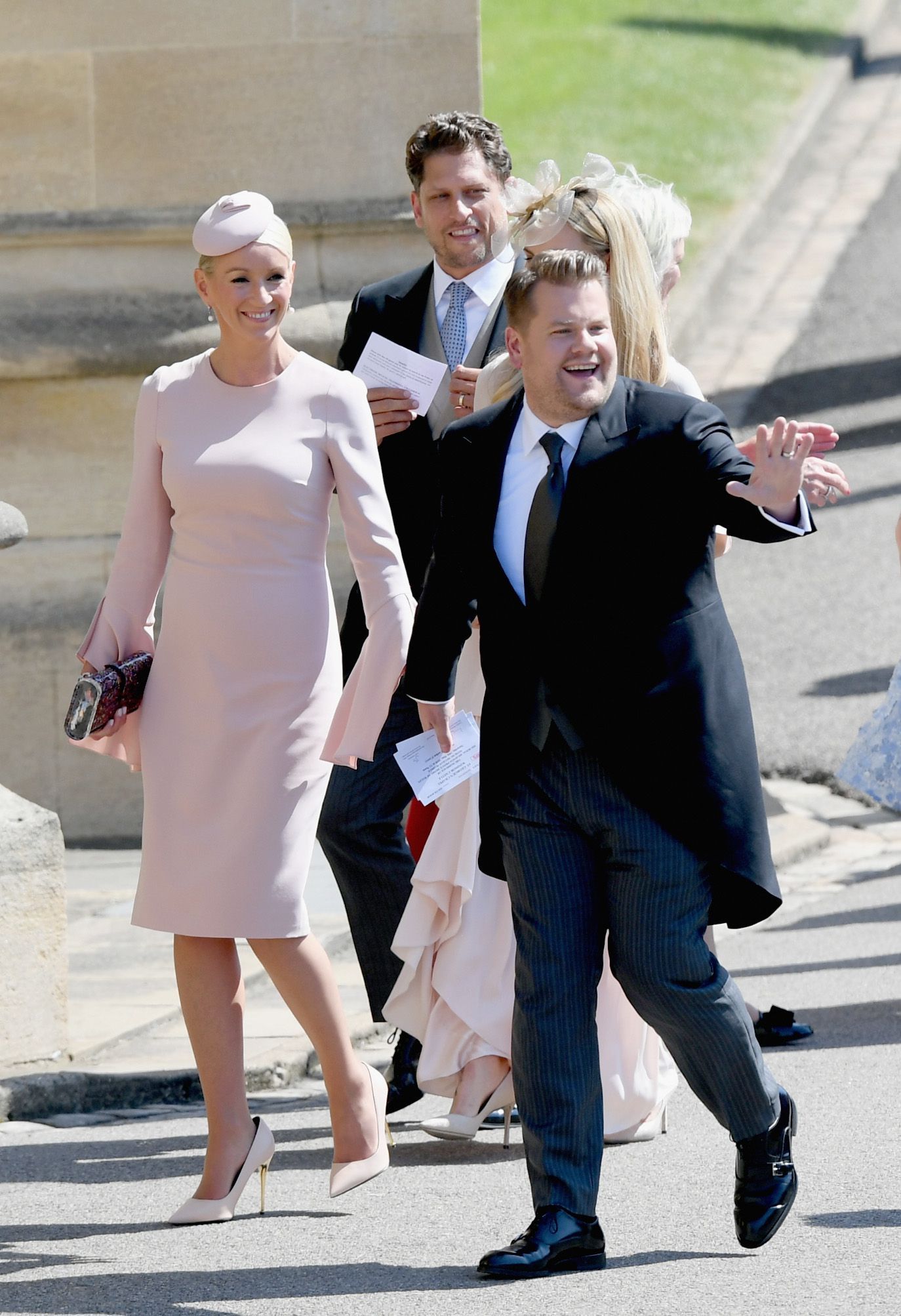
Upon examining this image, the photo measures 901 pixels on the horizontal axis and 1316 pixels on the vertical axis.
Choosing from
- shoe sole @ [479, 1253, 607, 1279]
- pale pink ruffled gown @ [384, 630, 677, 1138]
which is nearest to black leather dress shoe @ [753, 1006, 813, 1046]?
pale pink ruffled gown @ [384, 630, 677, 1138]

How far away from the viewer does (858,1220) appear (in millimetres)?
4738

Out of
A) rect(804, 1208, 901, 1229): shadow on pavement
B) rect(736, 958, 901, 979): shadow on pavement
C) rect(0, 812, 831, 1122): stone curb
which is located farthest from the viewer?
rect(736, 958, 901, 979): shadow on pavement

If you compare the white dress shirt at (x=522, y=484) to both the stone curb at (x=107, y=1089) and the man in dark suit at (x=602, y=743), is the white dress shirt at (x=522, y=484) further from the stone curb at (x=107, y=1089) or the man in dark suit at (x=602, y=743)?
the stone curb at (x=107, y=1089)

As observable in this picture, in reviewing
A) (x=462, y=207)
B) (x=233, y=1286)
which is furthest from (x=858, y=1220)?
(x=462, y=207)

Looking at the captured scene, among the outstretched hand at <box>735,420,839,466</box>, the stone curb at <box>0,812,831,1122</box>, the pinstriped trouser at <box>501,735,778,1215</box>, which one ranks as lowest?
the stone curb at <box>0,812,831,1122</box>

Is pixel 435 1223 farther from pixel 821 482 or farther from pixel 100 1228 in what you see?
pixel 821 482

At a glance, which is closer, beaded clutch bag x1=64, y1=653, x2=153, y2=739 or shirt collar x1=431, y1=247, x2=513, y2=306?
beaded clutch bag x1=64, y1=653, x2=153, y2=739

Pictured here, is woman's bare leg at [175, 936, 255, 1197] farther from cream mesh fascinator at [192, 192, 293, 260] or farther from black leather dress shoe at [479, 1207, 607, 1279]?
cream mesh fascinator at [192, 192, 293, 260]

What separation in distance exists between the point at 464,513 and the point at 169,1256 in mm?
1561

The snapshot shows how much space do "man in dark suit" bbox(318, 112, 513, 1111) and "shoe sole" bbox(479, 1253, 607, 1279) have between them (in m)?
1.31

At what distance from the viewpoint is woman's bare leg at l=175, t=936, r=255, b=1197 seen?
490 cm

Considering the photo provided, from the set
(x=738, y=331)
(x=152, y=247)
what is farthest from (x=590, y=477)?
(x=738, y=331)

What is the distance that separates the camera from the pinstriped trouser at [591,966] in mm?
4383

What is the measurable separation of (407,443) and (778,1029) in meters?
1.91
